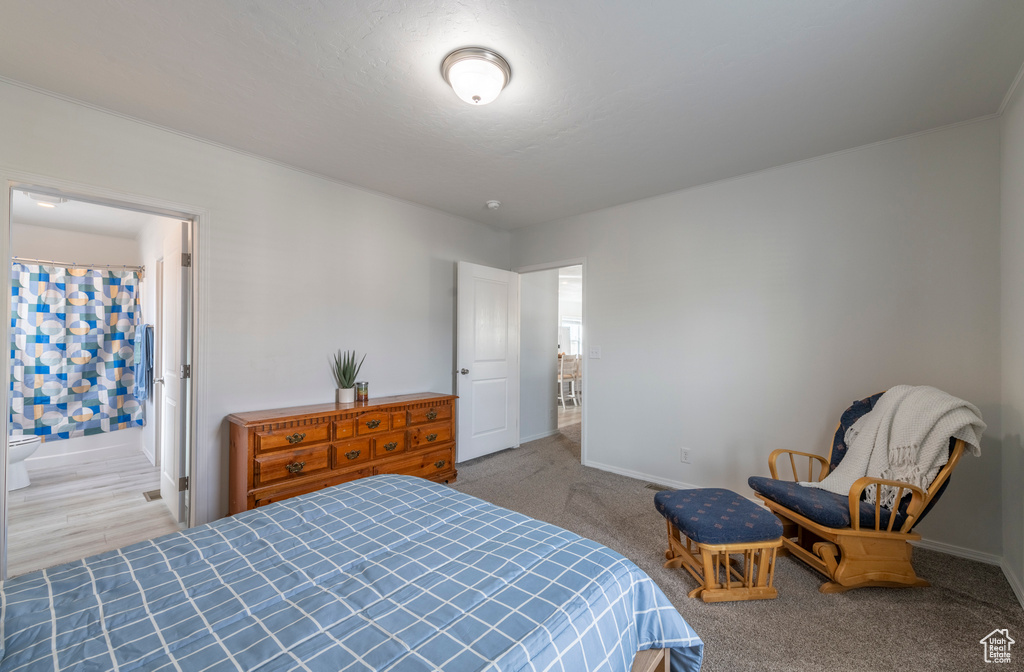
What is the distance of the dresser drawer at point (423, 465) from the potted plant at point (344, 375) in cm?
62

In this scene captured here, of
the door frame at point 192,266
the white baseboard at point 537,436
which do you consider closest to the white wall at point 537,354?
the white baseboard at point 537,436

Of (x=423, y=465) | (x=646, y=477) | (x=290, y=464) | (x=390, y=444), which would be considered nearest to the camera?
(x=290, y=464)

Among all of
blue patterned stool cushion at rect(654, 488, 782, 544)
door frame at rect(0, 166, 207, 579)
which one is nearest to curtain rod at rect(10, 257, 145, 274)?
door frame at rect(0, 166, 207, 579)

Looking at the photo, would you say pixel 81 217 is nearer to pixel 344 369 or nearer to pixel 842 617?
pixel 344 369

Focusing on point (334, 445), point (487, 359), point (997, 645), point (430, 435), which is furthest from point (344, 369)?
point (997, 645)

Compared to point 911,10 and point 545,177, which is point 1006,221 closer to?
point 911,10

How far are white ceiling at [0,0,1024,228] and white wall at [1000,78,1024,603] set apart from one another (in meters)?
0.32

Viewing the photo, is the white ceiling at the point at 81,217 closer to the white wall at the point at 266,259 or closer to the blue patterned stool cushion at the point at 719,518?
the white wall at the point at 266,259

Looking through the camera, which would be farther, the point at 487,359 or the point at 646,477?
the point at 487,359

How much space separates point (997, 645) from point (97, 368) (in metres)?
7.02

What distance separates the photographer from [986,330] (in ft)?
8.02

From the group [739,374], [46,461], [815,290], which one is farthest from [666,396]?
[46,461]

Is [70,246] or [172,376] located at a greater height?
[70,246]

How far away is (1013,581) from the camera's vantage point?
2127 mm
